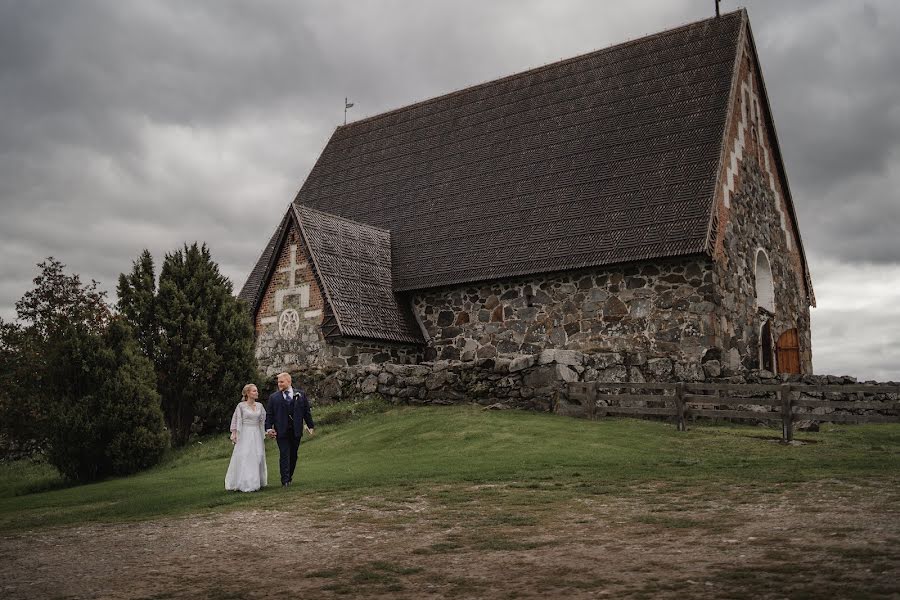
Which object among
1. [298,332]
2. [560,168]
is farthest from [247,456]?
[560,168]

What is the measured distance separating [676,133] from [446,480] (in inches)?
507

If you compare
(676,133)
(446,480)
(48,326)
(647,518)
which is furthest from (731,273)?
(48,326)

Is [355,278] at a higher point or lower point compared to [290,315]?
higher

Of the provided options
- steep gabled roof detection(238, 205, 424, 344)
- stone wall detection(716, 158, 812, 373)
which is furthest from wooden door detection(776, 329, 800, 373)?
steep gabled roof detection(238, 205, 424, 344)

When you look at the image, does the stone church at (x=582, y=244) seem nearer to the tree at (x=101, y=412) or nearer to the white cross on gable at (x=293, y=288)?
the white cross on gable at (x=293, y=288)

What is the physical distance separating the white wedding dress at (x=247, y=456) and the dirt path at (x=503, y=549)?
1.93 metres

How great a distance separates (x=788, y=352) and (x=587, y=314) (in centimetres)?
610

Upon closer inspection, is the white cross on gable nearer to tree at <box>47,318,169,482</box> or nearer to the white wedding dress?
tree at <box>47,318,169,482</box>

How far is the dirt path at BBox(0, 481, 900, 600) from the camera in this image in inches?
217

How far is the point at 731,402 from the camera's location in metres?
14.4

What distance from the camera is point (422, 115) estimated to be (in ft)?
91.1

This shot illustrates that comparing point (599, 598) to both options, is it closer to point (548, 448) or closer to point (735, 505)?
point (735, 505)

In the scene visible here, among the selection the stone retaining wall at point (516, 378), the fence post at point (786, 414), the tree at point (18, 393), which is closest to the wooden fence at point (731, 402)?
the fence post at point (786, 414)

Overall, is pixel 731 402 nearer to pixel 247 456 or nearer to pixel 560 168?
pixel 247 456
